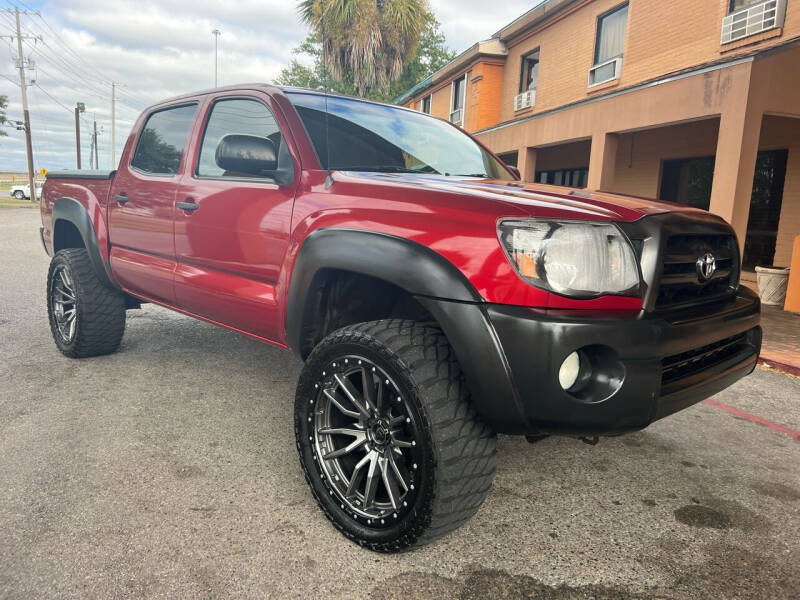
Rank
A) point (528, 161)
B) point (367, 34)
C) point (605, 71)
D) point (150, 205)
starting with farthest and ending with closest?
point (367, 34)
point (528, 161)
point (605, 71)
point (150, 205)

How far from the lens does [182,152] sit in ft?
11.7

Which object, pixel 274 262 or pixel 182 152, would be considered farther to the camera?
pixel 182 152

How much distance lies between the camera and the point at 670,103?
8695mm

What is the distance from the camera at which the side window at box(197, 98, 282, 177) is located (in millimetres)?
3033

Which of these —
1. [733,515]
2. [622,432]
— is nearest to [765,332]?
[733,515]

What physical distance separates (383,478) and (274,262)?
3.64 feet

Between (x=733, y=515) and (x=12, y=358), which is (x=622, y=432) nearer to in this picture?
(x=733, y=515)

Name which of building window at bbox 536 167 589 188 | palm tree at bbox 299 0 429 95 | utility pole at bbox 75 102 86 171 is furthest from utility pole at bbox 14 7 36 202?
building window at bbox 536 167 589 188

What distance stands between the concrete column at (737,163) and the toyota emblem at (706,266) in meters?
5.99

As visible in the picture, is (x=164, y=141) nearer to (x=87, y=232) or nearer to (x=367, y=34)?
(x=87, y=232)

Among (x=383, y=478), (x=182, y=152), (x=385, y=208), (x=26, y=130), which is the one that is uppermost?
(x=26, y=130)

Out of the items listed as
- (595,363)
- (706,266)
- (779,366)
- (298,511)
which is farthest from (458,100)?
(595,363)

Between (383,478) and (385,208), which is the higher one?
(385,208)

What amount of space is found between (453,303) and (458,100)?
19.2 m
